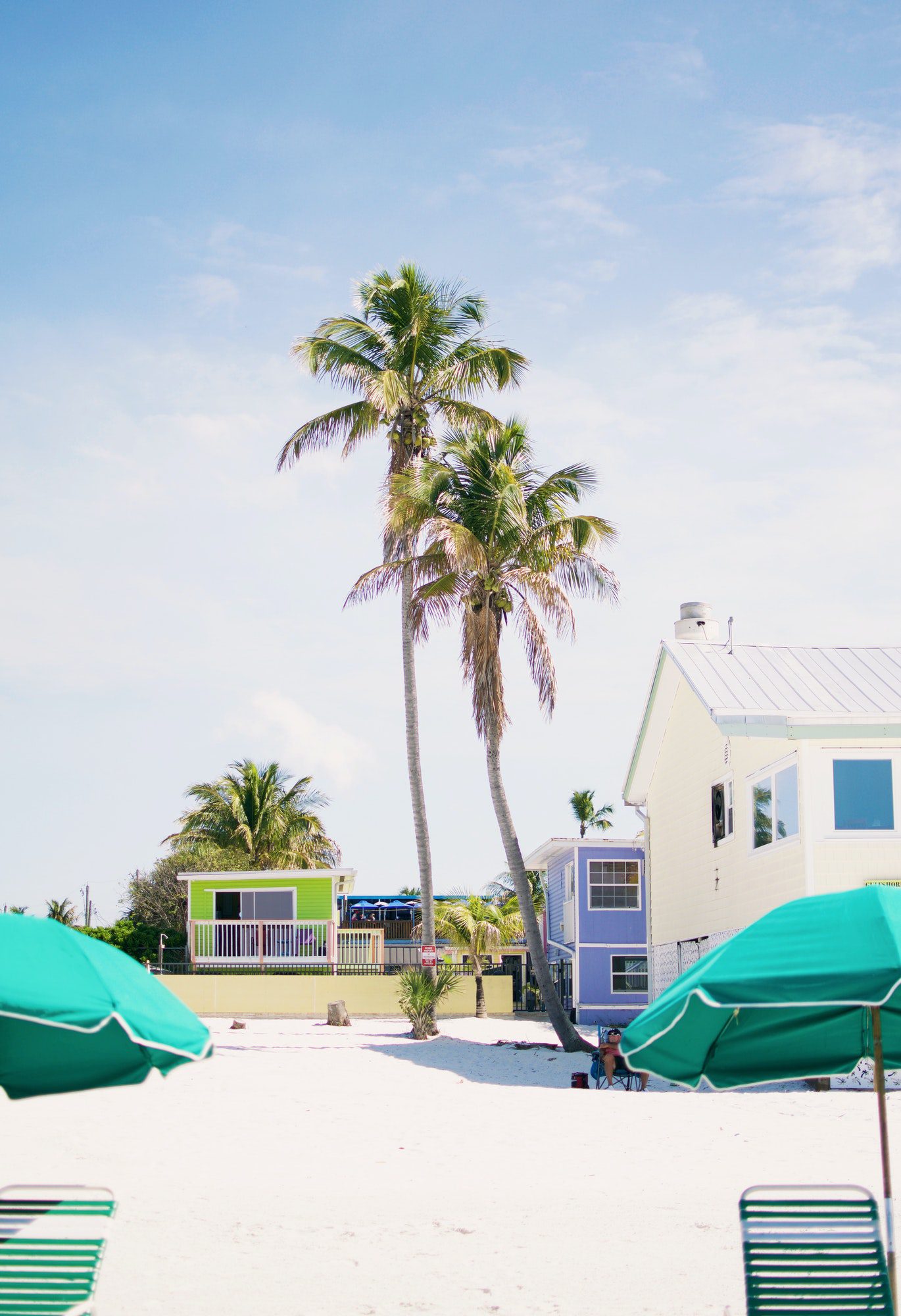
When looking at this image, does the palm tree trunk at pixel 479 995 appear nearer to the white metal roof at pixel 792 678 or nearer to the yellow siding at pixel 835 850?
the white metal roof at pixel 792 678

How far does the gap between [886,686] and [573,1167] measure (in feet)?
34.3

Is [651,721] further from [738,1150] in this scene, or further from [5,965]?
[5,965]

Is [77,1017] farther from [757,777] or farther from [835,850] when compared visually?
[757,777]

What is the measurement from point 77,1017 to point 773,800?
1568 centimetres

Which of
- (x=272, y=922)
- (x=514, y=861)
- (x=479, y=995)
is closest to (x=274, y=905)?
(x=272, y=922)

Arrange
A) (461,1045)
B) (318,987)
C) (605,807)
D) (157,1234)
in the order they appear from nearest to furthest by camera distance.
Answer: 1. (157,1234)
2. (461,1045)
3. (318,987)
4. (605,807)

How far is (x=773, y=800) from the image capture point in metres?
19.4

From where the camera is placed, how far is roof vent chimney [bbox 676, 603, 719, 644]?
2639 centimetres

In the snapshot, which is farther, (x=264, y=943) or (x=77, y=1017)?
(x=264, y=943)

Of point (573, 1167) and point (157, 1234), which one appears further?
point (573, 1167)

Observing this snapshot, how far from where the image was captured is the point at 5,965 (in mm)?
5211

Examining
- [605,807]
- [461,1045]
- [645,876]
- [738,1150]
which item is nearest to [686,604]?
[645,876]

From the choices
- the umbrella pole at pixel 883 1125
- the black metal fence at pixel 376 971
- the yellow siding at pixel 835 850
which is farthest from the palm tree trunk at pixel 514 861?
the umbrella pole at pixel 883 1125

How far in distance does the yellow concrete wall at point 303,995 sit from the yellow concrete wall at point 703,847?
6.68m
